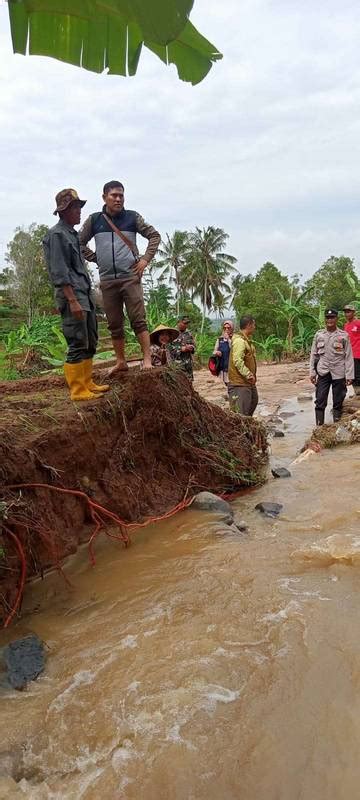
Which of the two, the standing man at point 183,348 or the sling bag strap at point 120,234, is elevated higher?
the sling bag strap at point 120,234

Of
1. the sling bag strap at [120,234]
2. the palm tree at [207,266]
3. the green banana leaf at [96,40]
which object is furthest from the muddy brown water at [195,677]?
the palm tree at [207,266]

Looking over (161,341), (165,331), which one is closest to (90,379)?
(165,331)

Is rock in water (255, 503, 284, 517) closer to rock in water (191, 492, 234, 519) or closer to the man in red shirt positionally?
rock in water (191, 492, 234, 519)

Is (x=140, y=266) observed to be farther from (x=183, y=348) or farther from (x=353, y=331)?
(x=353, y=331)

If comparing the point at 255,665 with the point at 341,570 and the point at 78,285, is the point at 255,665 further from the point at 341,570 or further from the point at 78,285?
the point at 78,285

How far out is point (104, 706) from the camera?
2.13 meters

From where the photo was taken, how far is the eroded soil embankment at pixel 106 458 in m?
3.03

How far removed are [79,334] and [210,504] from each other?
1.89 metres

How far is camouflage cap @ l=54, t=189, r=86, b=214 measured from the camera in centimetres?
383

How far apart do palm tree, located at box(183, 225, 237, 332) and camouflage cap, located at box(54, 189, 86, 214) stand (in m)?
37.5

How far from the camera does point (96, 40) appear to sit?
7.06 feet

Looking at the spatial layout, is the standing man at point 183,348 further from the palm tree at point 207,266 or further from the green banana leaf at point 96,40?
the palm tree at point 207,266

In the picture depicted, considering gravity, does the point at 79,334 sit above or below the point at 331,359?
above

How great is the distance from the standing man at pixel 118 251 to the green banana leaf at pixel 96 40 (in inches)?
83.1
